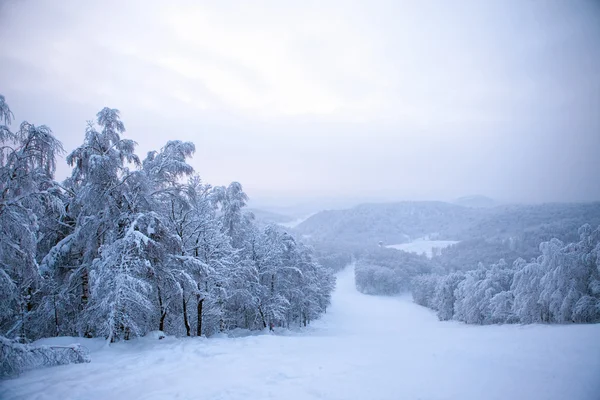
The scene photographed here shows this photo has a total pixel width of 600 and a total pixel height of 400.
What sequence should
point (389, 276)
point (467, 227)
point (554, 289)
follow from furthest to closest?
point (467, 227) → point (389, 276) → point (554, 289)

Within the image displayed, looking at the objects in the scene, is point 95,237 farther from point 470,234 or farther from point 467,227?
point 467,227

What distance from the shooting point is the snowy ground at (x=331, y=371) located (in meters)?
5.51

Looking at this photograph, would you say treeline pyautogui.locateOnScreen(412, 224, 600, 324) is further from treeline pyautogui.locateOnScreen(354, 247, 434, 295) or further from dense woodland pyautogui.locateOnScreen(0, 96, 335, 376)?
treeline pyautogui.locateOnScreen(354, 247, 434, 295)

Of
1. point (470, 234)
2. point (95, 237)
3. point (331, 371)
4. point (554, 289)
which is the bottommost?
point (470, 234)

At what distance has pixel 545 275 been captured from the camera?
20.0m

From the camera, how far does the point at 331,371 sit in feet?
22.0

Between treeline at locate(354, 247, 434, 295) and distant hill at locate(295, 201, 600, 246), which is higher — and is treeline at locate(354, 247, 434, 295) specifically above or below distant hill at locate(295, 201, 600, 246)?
below

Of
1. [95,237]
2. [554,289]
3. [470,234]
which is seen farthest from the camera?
[470,234]

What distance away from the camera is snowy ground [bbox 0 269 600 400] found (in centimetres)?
551

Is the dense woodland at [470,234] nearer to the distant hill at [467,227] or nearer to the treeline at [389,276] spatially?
the distant hill at [467,227]

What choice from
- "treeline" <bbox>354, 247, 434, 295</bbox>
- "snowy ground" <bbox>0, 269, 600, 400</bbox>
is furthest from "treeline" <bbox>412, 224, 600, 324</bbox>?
"treeline" <bbox>354, 247, 434, 295</bbox>

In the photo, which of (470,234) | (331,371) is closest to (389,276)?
(331,371)

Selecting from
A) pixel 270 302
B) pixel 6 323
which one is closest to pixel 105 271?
pixel 6 323

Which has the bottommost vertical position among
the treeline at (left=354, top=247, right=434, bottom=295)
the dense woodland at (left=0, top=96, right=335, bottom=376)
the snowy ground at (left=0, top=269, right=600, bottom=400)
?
the treeline at (left=354, top=247, right=434, bottom=295)
